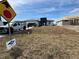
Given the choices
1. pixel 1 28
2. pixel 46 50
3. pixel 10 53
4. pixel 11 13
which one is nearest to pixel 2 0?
pixel 11 13

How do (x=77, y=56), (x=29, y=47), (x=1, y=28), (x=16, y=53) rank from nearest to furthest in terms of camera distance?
1. (x=77, y=56)
2. (x=16, y=53)
3. (x=29, y=47)
4. (x=1, y=28)

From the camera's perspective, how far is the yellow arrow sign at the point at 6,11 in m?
9.39

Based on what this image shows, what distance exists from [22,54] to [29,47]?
3.11 feet

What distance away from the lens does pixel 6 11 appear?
9.57 m

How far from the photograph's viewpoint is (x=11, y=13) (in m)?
9.81

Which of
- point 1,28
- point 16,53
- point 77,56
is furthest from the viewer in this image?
point 1,28

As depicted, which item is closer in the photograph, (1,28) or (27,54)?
(27,54)

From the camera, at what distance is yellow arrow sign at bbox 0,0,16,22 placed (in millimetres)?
9391

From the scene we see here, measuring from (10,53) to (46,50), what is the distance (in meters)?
1.72

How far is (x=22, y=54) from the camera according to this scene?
9859 millimetres

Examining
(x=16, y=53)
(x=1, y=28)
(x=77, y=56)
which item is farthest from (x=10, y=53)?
(x=1, y=28)

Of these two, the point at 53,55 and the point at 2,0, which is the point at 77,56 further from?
the point at 2,0

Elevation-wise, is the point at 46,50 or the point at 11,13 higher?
the point at 11,13

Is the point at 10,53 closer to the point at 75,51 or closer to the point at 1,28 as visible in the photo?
the point at 75,51
